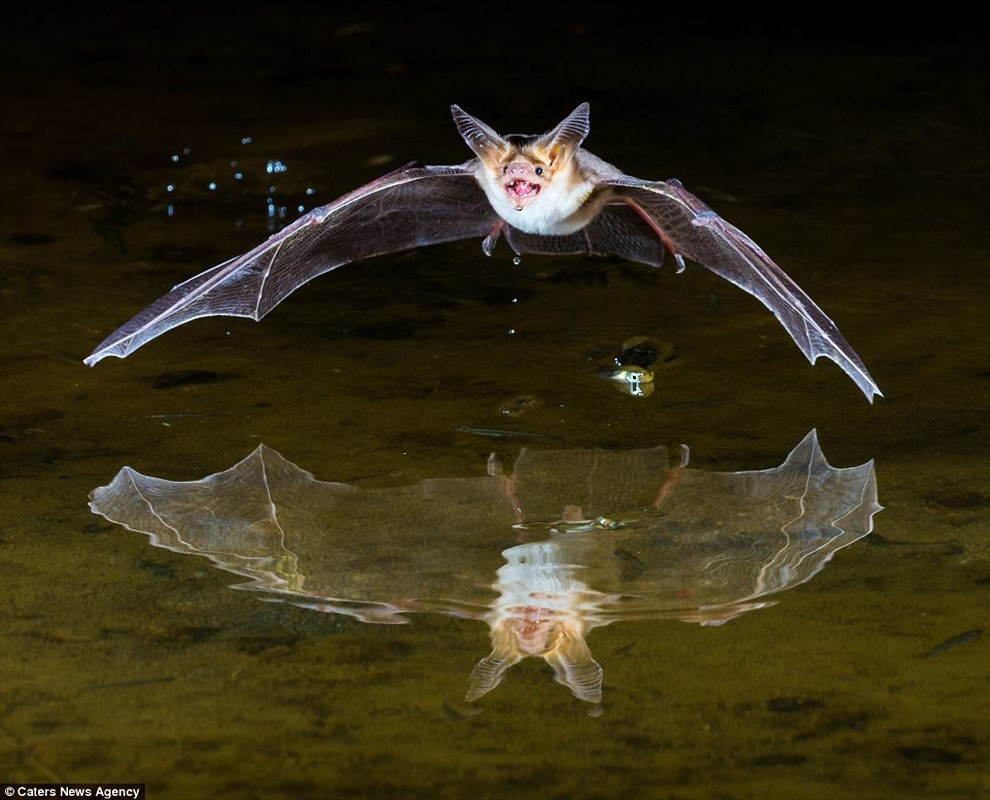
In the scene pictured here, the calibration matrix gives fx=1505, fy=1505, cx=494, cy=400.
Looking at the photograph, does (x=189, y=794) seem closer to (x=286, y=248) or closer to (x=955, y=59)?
(x=286, y=248)

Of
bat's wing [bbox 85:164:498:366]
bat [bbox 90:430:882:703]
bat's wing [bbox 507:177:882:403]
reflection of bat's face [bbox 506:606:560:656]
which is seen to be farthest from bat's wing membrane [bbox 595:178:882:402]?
reflection of bat's face [bbox 506:606:560:656]

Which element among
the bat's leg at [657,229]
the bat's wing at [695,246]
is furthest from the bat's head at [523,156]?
the bat's leg at [657,229]

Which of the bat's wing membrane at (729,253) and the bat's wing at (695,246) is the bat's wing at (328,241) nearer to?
the bat's wing at (695,246)

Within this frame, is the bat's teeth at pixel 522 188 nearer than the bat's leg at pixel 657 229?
Yes

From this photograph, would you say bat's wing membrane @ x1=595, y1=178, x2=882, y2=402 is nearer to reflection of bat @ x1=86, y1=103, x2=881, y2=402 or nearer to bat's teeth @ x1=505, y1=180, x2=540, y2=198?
reflection of bat @ x1=86, y1=103, x2=881, y2=402

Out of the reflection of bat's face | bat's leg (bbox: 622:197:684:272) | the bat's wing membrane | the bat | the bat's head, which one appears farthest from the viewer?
bat's leg (bbox: 622:197:684:272)

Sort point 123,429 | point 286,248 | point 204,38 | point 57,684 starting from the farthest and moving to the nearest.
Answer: point 204,38, point 286,248, point 123,429, point 57,684

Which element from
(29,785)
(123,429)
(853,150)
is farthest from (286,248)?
(853,150)
